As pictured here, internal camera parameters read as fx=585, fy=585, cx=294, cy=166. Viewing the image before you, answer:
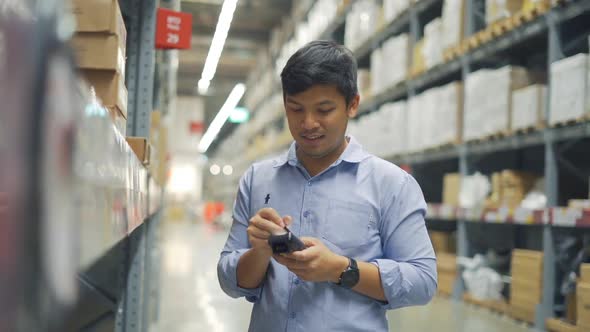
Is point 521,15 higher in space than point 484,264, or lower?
higher

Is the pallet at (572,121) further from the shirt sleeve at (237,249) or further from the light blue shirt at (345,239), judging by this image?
the shirt sleeve at (237,249)

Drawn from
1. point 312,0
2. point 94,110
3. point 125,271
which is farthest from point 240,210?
point 312,0

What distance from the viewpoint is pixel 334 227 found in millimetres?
1511

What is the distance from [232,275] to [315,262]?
0.28 m

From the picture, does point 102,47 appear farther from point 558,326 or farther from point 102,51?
point 558,326

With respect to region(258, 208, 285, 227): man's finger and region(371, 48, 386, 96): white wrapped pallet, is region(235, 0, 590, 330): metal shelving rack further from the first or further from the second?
region(258, 208, 285, 227): man's finger

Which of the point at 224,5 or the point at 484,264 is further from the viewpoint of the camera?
the point at 224,5

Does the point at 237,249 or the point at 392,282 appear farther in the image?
the point at 237,249

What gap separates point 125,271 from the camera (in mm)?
2770

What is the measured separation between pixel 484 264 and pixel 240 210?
4.38 meters

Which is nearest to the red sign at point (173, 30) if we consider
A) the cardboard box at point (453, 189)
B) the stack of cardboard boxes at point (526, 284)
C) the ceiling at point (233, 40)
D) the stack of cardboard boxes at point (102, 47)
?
the stack of cardboard boxes at point (102, 47)

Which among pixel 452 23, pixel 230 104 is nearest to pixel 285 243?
pixel 452 23

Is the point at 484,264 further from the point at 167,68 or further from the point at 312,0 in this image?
the point at 312,0

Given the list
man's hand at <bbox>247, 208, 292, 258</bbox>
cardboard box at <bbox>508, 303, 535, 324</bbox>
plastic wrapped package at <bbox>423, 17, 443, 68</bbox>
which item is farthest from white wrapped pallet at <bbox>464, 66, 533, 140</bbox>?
man's hand at <bbox>247, 208, 292, 258</bbox>
